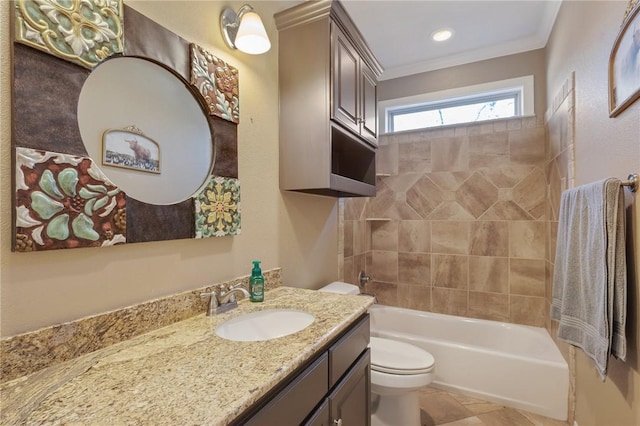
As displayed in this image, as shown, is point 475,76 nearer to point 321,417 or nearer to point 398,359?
point 398,359

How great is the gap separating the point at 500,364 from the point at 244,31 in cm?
250

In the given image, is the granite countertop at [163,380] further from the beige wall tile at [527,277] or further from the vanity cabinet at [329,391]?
the beige wall tile at [527,277]

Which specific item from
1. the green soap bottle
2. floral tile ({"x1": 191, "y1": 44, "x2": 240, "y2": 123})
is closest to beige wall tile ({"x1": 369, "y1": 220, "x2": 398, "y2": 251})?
the green soap bottle

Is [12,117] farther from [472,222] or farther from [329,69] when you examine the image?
[472,222]

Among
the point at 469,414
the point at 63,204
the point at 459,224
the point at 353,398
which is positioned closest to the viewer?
the point at 63,204

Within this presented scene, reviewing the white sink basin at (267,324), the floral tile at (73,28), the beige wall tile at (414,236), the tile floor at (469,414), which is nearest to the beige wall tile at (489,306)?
the beige wall tile at (414,236)

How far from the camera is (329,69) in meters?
1.55

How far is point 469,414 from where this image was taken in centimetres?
193

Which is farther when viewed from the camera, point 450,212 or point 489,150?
point 450,212

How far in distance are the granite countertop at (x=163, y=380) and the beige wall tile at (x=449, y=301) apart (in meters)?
2.11

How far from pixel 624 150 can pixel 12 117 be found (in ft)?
6.57

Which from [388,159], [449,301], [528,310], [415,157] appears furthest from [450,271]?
[388,159]

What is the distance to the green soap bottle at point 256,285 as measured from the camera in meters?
1.35

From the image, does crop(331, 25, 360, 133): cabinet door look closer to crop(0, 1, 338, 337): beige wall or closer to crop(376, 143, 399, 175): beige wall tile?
crop(0, 1, 338, 337): beige wall
